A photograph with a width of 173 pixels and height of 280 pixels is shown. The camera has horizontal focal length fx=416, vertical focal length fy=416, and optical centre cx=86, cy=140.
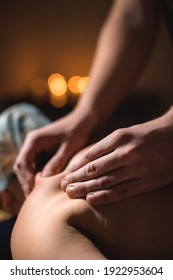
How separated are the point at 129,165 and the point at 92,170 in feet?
0.17

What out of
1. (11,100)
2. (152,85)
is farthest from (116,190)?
(11,100)

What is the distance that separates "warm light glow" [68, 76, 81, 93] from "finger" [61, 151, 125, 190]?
5.19ft

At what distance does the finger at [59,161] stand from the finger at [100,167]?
0.46 feet

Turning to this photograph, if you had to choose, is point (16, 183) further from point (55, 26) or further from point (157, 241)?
point (55, 26)

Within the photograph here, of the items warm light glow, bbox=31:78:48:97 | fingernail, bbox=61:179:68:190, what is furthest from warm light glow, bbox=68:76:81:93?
fingernail, bbox=61:179:68:190

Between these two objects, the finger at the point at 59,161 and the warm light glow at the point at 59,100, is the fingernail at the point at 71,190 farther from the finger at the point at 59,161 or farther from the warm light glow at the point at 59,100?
the warm light glow at the point at 59,100

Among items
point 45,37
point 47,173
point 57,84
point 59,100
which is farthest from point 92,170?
point 45,37

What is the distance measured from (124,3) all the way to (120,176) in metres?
0.60

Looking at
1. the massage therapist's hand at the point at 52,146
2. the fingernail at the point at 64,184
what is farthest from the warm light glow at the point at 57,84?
the fingernail at the point at 64,184

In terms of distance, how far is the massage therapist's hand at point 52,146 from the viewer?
76 centimetres

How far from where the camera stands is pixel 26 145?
0.80 meters

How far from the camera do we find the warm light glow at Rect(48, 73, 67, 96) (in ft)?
6.98

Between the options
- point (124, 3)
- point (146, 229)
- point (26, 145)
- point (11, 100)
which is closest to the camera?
point (146, 229)

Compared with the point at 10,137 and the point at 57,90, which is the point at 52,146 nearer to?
the point at 10,137
